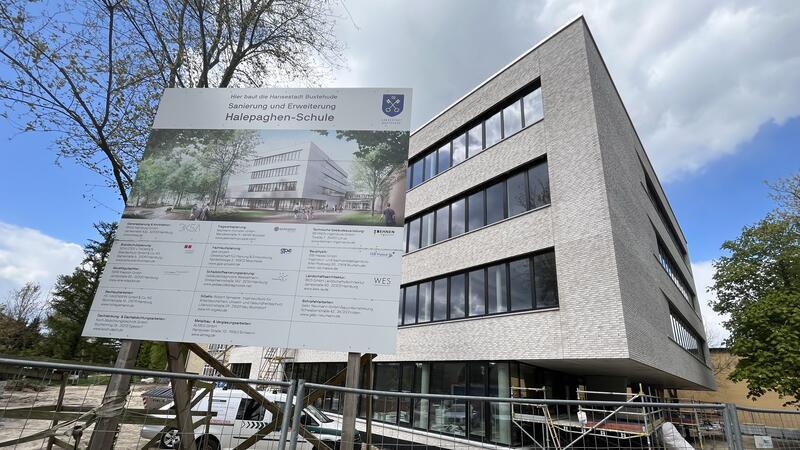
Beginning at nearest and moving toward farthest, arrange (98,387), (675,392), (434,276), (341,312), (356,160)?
(341,312) < (98,387) < (356,160) < (434,276) < (675,392)

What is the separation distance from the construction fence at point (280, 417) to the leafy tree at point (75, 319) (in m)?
27.1

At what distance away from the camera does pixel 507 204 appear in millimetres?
14555

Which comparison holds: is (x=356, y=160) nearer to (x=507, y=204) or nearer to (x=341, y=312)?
(x=341, y=312)

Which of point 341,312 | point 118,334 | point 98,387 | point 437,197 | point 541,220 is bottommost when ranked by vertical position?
point 98,387

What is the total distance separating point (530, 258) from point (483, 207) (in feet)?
10.4

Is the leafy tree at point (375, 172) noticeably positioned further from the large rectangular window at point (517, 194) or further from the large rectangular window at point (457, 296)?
the large rectangular window at point (457, 296)

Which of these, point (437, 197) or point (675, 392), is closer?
point (437, 197)

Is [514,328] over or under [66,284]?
under

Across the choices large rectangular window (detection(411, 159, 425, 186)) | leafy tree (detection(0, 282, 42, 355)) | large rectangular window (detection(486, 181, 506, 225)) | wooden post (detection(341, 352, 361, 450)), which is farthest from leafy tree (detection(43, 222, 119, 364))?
wooden post (detection(341, 352, 361, 450))

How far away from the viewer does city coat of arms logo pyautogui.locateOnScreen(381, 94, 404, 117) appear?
4.79 metres

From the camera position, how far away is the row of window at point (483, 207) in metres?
13.8

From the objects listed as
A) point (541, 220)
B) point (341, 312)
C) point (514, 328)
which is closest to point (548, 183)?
point (541, 220)

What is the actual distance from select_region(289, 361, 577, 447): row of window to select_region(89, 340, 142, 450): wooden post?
280 inches

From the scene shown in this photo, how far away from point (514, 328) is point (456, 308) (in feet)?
9.81
